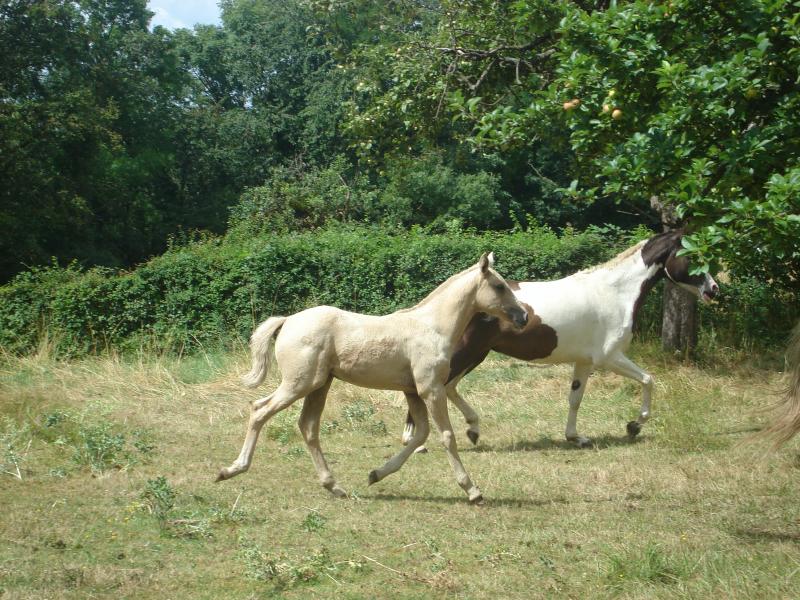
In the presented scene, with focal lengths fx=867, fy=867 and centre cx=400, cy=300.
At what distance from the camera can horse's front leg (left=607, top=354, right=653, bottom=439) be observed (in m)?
9.69

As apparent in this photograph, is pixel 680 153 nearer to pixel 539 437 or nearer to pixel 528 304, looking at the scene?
pixel 528 304

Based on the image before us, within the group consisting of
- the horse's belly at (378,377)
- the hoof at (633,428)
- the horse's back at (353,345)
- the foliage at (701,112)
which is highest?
the foliage at (701,112)

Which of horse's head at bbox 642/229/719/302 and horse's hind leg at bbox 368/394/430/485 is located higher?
horse's head at bbox 642/229/719/302

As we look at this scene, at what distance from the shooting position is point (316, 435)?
7477mm

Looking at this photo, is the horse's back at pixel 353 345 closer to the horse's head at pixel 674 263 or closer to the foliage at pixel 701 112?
the foliage at pixel 701 112

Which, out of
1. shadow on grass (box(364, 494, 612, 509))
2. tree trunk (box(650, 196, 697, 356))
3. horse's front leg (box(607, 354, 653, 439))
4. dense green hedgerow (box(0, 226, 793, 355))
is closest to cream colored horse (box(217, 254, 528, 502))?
shadow on grass (box(364, 494, 612, 509))

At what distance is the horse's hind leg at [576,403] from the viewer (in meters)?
9.71

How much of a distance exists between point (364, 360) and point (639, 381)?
158 inches

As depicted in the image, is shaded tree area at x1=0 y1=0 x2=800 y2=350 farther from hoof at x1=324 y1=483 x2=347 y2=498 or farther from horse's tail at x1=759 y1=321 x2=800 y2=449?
hoof at x1=324 y1=483 x2=347 y2=498

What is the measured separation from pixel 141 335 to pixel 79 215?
14.6 m

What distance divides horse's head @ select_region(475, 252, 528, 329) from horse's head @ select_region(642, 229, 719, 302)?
3031 mm

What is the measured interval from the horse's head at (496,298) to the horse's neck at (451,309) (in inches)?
3.5

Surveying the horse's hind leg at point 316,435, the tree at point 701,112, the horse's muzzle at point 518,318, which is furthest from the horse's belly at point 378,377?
the tree at point 701,112

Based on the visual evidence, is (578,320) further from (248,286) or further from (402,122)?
(248,286)
